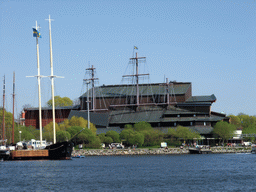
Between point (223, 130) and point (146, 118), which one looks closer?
point (223, 130)

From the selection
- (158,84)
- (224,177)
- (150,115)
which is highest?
(158,84)

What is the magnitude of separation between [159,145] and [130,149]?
1136cm

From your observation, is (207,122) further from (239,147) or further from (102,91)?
(102,91)

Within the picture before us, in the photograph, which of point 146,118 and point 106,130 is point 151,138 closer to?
point 106,130

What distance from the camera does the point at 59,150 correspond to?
85000mm

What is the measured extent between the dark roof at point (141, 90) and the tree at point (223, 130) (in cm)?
2436

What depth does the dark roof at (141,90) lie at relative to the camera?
155750mm

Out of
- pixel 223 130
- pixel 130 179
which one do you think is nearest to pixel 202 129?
pixel 223 130

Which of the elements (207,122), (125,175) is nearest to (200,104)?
(207,122)

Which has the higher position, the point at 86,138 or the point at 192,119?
the point at 192,119

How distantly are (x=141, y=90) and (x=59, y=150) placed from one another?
7637 centimetres

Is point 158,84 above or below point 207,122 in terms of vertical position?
above

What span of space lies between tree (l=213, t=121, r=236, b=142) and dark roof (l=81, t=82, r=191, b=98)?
2436 cm

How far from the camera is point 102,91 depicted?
529ft
